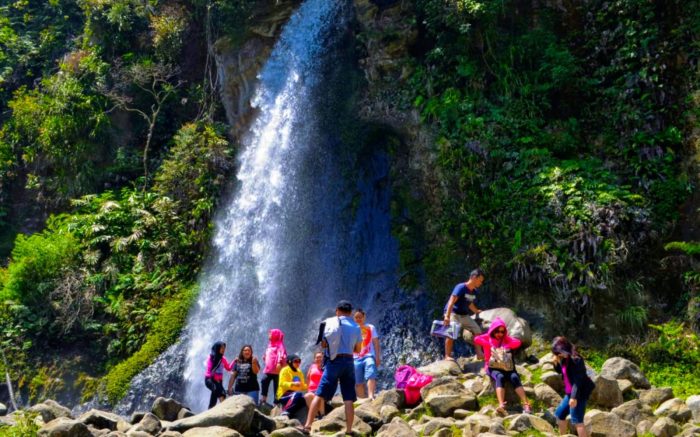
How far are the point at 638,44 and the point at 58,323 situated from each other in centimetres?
1405

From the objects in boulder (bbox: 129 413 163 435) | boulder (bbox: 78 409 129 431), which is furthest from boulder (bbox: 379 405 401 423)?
boulder (bbox: 78 409 129 431)

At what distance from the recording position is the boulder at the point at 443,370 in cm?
930

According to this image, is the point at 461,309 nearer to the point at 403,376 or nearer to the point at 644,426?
the point at 403,376

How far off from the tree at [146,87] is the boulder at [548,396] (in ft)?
47.0

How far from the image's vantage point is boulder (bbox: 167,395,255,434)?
7312 mm

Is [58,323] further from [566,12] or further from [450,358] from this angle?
[566,12]

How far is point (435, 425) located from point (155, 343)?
935cm

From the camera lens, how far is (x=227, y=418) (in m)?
7.34

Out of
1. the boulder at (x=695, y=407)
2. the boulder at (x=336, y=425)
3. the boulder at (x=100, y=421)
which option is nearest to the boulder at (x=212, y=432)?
the boulder at (x=336, y=425)

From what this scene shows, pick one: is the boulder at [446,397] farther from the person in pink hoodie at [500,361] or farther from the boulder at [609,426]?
the boulder at [609,426]

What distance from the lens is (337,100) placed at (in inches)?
685

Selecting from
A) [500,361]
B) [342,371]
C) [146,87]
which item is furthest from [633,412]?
[146,87]

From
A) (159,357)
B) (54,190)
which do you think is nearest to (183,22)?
(54,190)

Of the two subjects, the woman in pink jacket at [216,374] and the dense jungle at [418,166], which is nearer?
the woman in pink jacket at [216,374]
